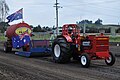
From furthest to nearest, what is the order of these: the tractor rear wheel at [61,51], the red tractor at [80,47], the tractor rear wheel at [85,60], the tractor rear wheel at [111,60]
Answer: the tractor rear wheel at [61,51] → the tractor rear wheel at [111,60] → the red tractor at [80,47] → the tractor rear wheel at [85,60]

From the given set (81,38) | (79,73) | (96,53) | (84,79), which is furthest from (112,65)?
(84,79)

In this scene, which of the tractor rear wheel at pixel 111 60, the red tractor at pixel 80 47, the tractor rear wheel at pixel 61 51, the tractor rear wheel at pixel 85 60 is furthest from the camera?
the tractor rear wheel at pixel 61 51

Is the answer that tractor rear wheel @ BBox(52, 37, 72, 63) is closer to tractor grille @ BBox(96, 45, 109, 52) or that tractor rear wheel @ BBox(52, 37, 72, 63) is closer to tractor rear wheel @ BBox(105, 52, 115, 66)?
tractor grille @ BBox(96, 45, 109, 52)

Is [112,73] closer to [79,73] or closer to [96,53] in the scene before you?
[79,73]

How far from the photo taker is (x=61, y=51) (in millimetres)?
14336

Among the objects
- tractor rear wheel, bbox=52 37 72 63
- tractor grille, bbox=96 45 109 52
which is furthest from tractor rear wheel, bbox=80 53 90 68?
tractor rear wheel, bbox=52 37 72 63

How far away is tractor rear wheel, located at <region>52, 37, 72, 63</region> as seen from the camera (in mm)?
14094

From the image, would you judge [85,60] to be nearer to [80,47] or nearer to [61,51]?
[80,47]

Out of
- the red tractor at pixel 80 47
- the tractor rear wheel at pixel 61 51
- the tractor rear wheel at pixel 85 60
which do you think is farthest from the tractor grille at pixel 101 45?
the tractor rear wheel at pixel 61 51

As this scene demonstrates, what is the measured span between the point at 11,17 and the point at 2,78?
16.5 meters

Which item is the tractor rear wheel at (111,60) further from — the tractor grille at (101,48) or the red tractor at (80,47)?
the tractor grille at (101,48)

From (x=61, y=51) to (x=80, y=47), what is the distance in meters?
1.13

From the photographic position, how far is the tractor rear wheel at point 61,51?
1409 cm

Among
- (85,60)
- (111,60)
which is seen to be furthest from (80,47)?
(111,60)
